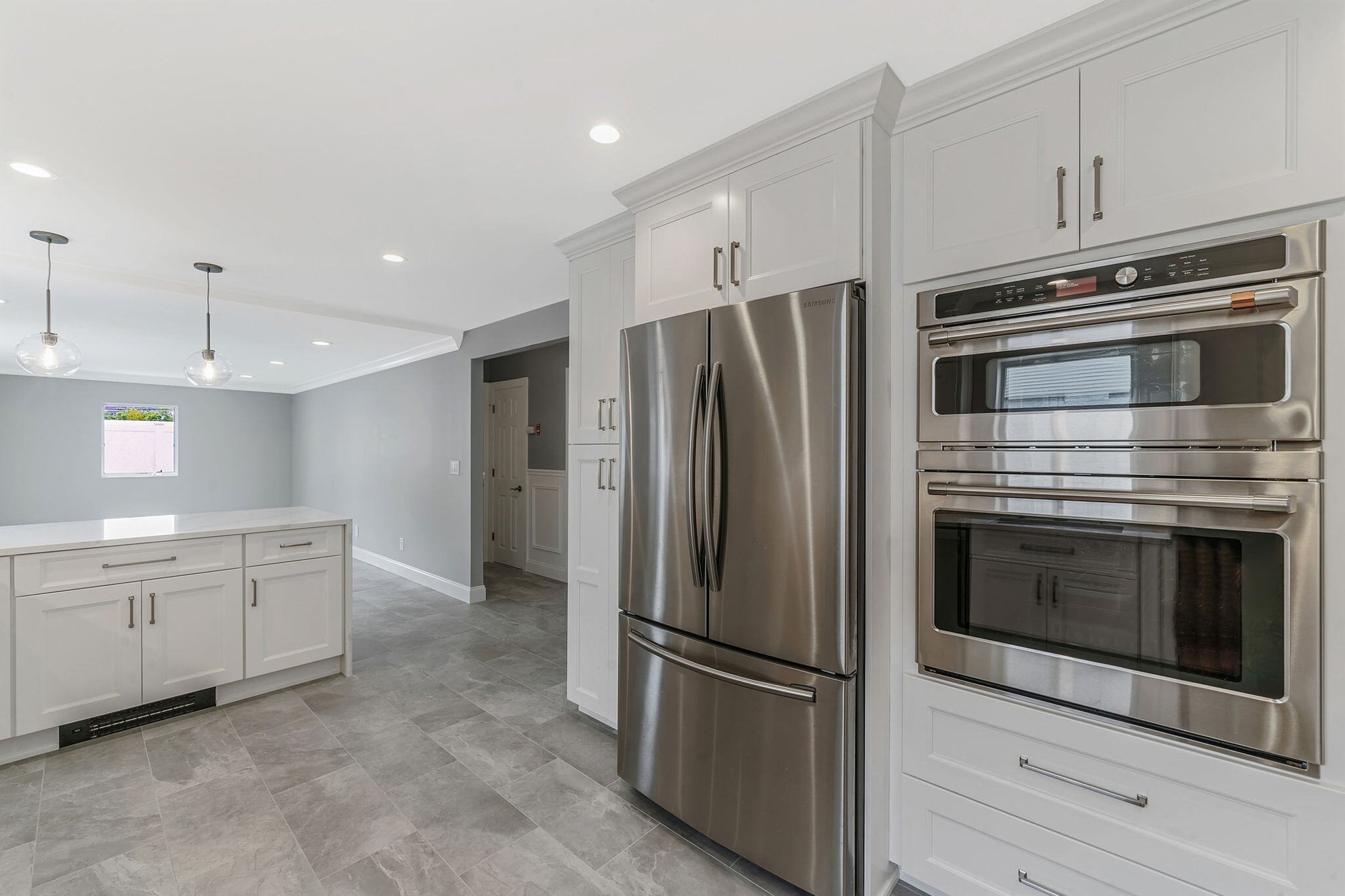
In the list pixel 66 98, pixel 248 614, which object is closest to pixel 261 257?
pixel 66 98

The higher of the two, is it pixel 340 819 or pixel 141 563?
pixel 141 563

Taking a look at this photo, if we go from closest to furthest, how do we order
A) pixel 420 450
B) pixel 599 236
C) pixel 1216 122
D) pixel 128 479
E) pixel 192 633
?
1. pixel 1216 122
2. pixel 599 236
3. pixel 192 633
4. pixel 420 450
5. pixel 128 479

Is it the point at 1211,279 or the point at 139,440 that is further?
the point at 139,440

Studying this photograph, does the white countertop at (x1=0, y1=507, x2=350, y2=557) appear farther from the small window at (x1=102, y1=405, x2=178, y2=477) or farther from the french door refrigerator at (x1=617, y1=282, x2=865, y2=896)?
the small window at (x1=102, y1=405, x2=178, y2=477)

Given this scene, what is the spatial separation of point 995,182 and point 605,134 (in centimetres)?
125

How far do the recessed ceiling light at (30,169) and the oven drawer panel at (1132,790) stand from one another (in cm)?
364

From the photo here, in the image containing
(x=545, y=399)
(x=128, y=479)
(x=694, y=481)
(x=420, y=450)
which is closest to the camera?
(x=694, y=481)

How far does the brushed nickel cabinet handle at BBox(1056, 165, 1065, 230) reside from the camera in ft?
4.83

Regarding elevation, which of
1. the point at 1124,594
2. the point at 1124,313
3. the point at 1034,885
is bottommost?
the point at 1034,885

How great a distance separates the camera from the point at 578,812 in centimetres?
220

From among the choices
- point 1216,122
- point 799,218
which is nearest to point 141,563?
point 799,218

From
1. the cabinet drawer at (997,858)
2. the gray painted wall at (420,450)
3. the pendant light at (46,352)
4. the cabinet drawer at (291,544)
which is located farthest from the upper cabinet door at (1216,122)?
the pendant light at (46,352)

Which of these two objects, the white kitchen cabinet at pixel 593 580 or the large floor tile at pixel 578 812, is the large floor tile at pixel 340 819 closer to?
the large floor tile at pixel 578 812

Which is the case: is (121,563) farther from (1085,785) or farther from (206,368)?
(1085,785)
